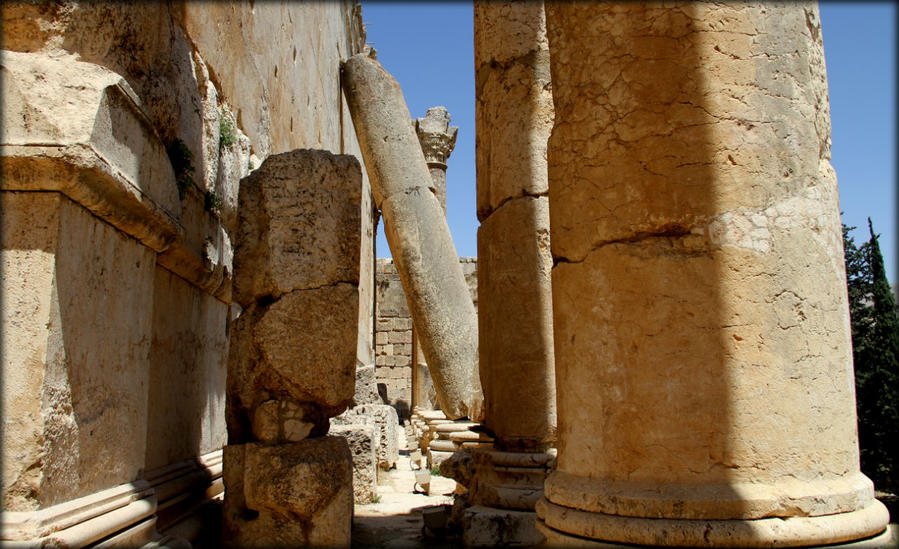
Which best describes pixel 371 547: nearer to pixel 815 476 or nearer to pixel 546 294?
pixel 546 294

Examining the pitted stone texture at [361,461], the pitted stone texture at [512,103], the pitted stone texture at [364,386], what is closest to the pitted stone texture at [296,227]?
the pitted stone texture at [512,103]

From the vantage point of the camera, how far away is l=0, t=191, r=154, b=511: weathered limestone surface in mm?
2137

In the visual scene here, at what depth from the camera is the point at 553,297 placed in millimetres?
2781

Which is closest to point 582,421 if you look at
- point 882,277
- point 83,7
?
point 83,7

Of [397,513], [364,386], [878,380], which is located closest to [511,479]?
[397,513]

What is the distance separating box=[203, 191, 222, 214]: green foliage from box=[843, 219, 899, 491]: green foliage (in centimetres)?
1162

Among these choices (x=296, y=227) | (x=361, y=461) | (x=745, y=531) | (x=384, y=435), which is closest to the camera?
(x=745, y=531)

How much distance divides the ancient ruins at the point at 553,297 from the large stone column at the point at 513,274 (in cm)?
158

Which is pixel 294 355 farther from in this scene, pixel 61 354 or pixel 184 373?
pixel 61 354

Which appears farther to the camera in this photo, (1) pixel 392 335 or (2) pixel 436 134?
(1) pixel 392 335

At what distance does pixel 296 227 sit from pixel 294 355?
68 cm

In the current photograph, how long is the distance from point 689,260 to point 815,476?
2.71 feet

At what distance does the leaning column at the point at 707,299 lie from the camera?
2201 mm

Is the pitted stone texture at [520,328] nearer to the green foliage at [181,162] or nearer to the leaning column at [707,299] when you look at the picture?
the leaning column at [707,299]
